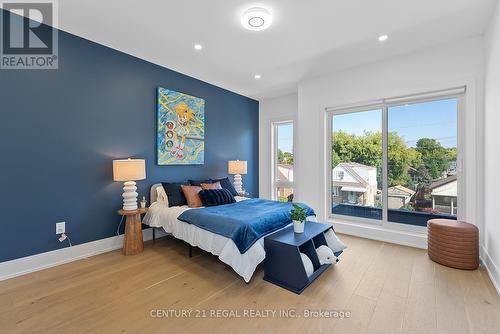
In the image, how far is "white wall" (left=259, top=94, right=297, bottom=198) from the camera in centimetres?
512

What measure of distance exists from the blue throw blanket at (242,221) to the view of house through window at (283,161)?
7.07 feet

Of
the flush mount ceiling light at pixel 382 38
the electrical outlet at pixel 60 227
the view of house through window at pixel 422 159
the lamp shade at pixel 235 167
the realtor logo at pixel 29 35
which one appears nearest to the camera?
the realtor logo at pixel 29 35

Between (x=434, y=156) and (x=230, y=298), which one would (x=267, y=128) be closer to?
(x=434, y=156)

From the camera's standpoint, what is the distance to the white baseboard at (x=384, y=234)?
311cm

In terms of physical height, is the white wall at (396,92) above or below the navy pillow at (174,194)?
above

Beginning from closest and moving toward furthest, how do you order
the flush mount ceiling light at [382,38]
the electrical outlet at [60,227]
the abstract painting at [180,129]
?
the electrical outlet at [60,227] < the flush mount ceiling light at [382,38] < the abstract painting at [180,129]

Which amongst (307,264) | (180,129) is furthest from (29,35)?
(307,264)

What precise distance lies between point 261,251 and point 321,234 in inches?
30.9

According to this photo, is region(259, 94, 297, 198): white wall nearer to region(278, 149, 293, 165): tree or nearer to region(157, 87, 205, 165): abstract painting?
region(278, 149, 293, 165): tree

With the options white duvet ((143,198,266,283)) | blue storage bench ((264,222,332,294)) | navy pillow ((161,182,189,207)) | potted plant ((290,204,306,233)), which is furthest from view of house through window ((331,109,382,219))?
navy pillow ((161,182,189,207))

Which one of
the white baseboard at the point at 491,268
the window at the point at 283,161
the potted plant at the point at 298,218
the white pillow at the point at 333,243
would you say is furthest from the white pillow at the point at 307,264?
the window at the point at 283,161

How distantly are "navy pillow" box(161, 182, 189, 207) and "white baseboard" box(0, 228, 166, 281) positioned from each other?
0.86m

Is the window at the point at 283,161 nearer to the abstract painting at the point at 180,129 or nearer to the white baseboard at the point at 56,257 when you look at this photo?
the abstract painting at the point at 180,129

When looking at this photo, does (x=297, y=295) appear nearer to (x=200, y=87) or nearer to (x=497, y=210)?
(x=497, y=210)
